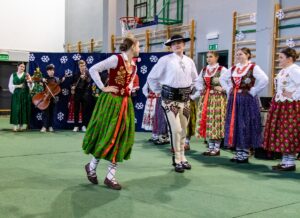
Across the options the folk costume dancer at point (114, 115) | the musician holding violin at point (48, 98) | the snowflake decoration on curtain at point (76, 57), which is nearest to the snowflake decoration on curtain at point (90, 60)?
the snowflake decoration on curtain at point (76, 57)

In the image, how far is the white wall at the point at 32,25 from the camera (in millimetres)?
12430

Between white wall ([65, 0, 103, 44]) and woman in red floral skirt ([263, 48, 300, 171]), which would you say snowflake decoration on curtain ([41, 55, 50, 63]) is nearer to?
white wall ([65, 0, 103, 44])

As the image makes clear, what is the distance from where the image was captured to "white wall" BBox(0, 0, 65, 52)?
12.4 m

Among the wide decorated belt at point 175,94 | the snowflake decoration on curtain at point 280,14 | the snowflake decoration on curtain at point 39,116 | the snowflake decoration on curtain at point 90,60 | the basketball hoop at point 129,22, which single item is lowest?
the snowflake decoration on curtain at point 39,116

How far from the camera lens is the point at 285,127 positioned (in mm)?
4352

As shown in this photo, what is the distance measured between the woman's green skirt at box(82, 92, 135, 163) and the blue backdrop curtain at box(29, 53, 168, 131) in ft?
15.1

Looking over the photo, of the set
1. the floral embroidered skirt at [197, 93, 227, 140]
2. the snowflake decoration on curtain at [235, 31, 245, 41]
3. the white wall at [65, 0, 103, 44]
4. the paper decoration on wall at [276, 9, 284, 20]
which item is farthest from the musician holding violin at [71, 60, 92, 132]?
the white wall at [65, 0, 103, 44]

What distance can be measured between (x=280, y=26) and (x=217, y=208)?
14.8 feet

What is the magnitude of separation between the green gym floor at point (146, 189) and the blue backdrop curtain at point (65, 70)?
2819mm

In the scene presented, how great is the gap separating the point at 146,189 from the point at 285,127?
1.78 meters

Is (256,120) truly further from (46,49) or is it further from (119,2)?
(46,49)

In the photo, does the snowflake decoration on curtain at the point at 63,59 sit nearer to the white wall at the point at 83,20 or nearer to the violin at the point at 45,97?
the violin at the point at 45,97

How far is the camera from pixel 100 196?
3156 mm

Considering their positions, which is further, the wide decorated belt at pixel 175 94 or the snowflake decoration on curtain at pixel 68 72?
the snowflake decoration on curtain at pixel 68 72
